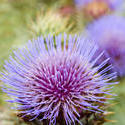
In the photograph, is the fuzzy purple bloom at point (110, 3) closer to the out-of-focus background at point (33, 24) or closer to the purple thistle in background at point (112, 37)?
the out-of-focus background at point (33, 24)

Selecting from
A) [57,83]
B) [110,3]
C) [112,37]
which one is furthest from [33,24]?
[110,3]

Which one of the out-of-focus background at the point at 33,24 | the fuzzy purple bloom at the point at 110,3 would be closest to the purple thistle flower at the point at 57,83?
the out-of-focus background at the point at 33,24

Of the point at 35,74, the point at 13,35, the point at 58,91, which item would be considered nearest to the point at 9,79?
the point at 35,74

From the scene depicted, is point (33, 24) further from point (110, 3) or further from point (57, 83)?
point (110, 3)

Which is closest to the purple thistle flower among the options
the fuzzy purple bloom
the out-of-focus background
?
the out-of-focus background

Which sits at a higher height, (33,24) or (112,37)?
(33,24)
